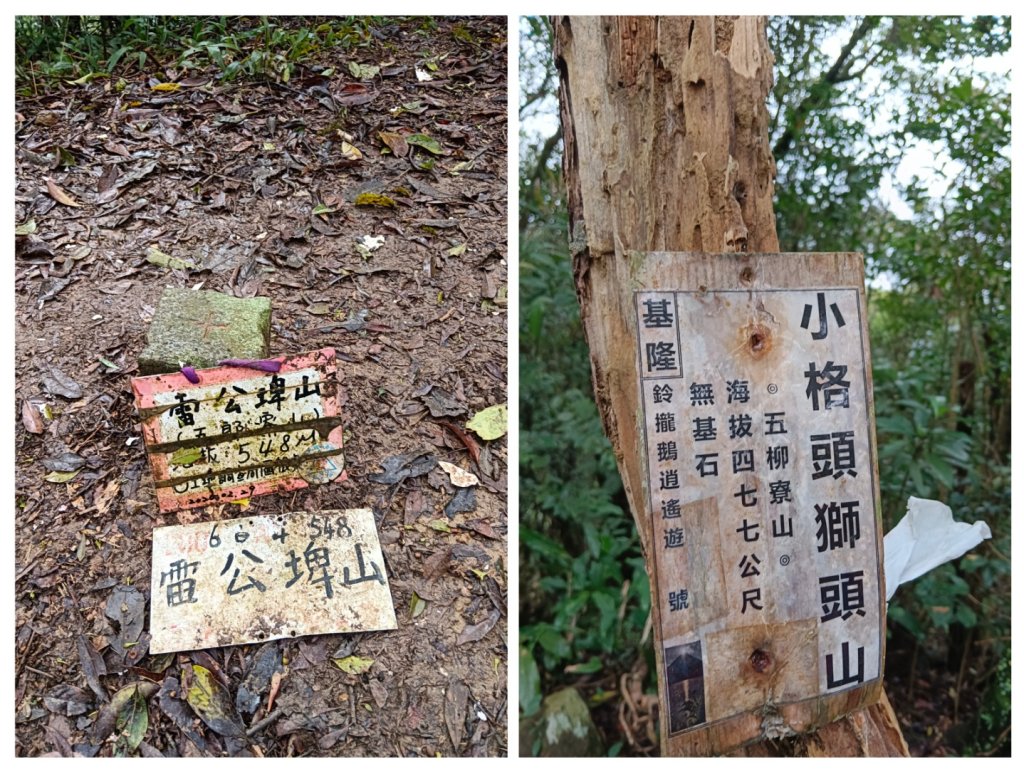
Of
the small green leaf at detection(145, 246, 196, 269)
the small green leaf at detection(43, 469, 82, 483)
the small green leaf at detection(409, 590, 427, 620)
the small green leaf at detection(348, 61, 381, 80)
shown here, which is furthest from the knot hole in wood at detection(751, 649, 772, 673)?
the small green leaf at detection(348, 61, 381, 80)

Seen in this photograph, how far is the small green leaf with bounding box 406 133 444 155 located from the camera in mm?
2453

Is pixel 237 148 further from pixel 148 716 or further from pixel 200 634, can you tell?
pixel 148 716

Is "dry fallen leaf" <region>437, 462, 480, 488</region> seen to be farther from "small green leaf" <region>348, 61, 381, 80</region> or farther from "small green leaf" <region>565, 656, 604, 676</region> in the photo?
"small green leaf" <region>348, 61, 381, 80</region>

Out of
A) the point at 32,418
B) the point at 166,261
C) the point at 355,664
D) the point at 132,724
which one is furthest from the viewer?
the point at 166,261

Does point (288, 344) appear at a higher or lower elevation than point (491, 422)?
higher

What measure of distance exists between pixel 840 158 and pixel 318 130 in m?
1.90

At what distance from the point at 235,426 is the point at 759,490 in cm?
116

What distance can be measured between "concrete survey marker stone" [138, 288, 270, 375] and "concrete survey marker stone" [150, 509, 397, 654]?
0.40 meters

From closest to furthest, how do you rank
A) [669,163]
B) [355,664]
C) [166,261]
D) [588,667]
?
[669,163] → [355,664] → [166,261] → [588,667]

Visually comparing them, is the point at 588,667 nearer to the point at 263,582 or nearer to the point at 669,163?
the point at 263,582

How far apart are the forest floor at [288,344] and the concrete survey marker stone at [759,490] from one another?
68cm

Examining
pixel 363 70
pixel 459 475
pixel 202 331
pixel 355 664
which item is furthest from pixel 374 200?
pixel 355 664

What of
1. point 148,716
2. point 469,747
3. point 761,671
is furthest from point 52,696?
point 761,671

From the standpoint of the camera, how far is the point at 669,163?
117 centimetres
